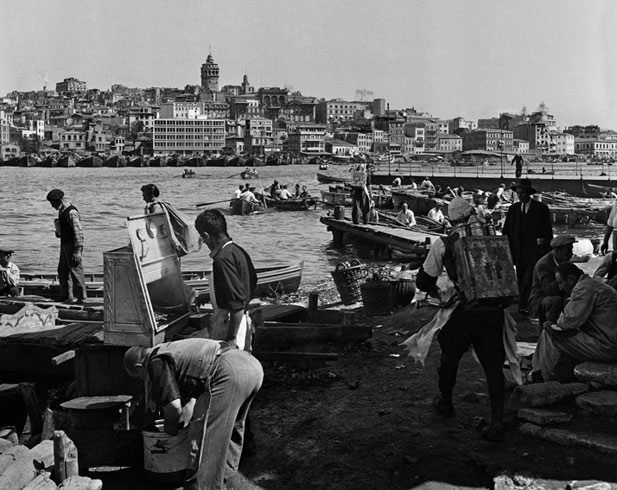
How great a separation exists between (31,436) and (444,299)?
3453mm

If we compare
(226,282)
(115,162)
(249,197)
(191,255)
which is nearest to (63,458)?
(226,282)

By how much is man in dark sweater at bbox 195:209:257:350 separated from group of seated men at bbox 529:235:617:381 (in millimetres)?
2685

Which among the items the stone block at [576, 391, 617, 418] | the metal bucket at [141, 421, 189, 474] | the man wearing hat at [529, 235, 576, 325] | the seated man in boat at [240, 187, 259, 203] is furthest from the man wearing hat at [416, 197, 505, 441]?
the seated man in boat at [240, 187, 259, 203]

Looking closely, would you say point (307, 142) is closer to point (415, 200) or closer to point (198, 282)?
point (415, 200)

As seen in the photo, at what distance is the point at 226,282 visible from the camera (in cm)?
509

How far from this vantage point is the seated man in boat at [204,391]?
470 centimetres

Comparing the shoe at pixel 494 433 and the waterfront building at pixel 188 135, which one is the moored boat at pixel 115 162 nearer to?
the waterfront building at pixel 188 135

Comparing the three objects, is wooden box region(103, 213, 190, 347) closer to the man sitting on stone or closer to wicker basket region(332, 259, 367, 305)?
the man sitting on stone

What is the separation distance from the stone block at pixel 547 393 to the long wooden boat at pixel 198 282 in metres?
6.70

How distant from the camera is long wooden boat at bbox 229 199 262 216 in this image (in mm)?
41500

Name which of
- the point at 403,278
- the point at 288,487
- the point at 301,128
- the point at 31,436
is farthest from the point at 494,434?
the point at 301,128

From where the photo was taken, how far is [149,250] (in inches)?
247

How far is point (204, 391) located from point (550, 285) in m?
3.96

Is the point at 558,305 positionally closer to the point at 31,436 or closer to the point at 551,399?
the point at 551,399
